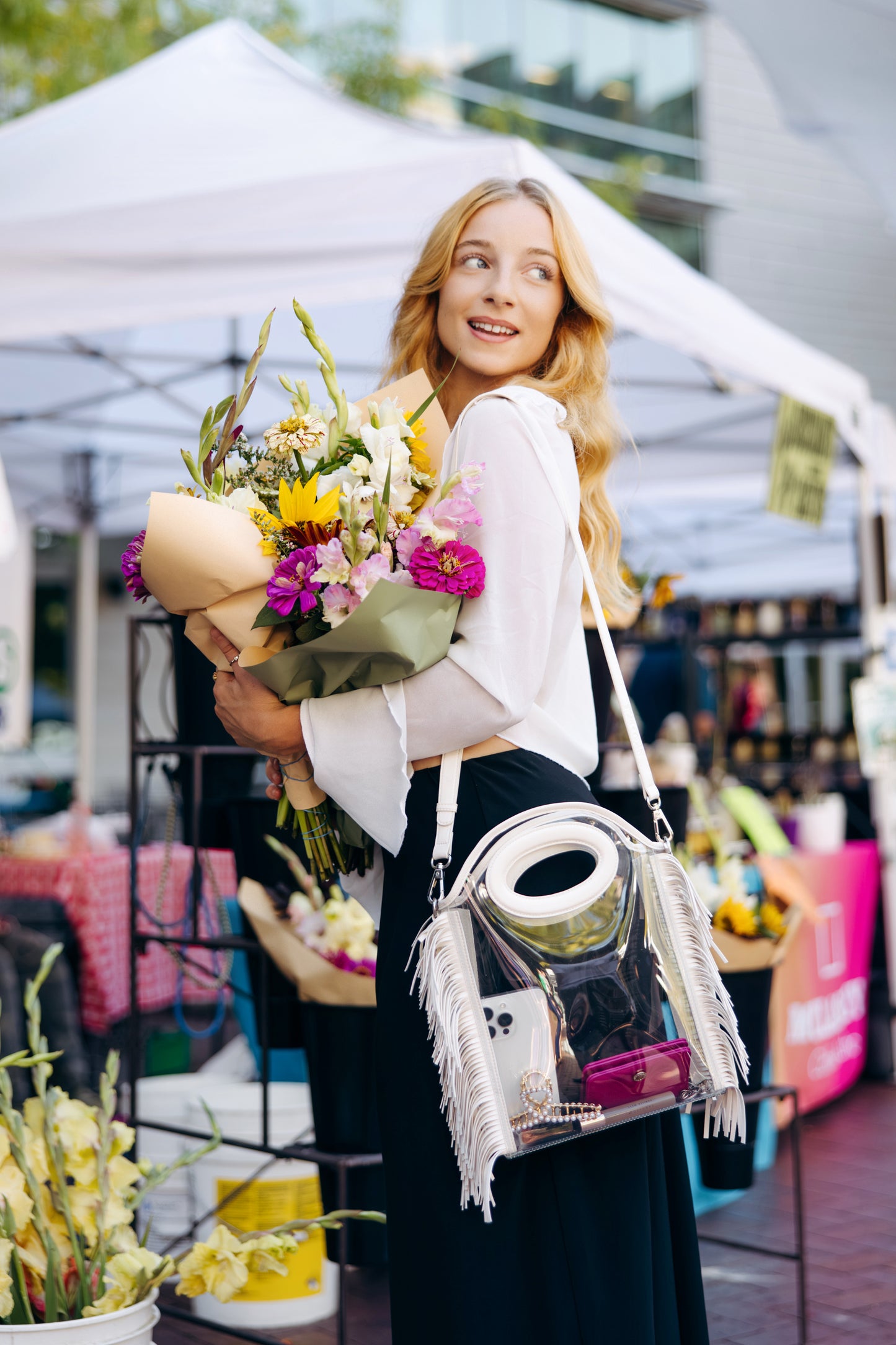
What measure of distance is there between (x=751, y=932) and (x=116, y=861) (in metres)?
2.72

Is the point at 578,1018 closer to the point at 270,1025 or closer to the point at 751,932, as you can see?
the point at 270,1025

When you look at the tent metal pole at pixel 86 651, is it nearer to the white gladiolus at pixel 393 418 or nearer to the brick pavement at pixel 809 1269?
the brick pavement at pixel 809 1269

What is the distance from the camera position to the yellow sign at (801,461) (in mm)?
4348

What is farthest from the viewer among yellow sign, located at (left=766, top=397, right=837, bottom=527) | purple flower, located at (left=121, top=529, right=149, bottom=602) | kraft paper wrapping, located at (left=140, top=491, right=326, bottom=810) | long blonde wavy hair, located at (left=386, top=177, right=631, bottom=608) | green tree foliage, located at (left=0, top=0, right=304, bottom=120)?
green tree foliage, located at (left=0, top=0, right=304, bottom=120)

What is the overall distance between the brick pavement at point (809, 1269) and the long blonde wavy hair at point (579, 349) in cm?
188

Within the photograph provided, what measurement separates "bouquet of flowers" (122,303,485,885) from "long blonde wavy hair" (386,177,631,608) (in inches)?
10.9

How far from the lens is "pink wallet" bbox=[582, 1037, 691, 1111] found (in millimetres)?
1316

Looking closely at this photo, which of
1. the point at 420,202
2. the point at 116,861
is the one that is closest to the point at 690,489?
the point at 116,861

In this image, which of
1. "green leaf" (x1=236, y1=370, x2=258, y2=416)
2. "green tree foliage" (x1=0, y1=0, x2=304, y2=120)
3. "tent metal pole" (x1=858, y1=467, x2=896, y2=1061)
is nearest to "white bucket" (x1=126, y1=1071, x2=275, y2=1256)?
"green leaf" (x1=236, y1=370, x2=258, y2=416)

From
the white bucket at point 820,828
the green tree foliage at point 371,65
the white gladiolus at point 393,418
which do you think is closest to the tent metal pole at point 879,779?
the white bucket at point 820,828

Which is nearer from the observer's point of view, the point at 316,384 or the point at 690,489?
the point at 316,384

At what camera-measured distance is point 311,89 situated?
3.49 m

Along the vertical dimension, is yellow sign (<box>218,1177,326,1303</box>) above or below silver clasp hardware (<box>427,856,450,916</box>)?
below

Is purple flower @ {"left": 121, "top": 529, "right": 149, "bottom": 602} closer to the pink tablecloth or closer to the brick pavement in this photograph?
the brick pavement
